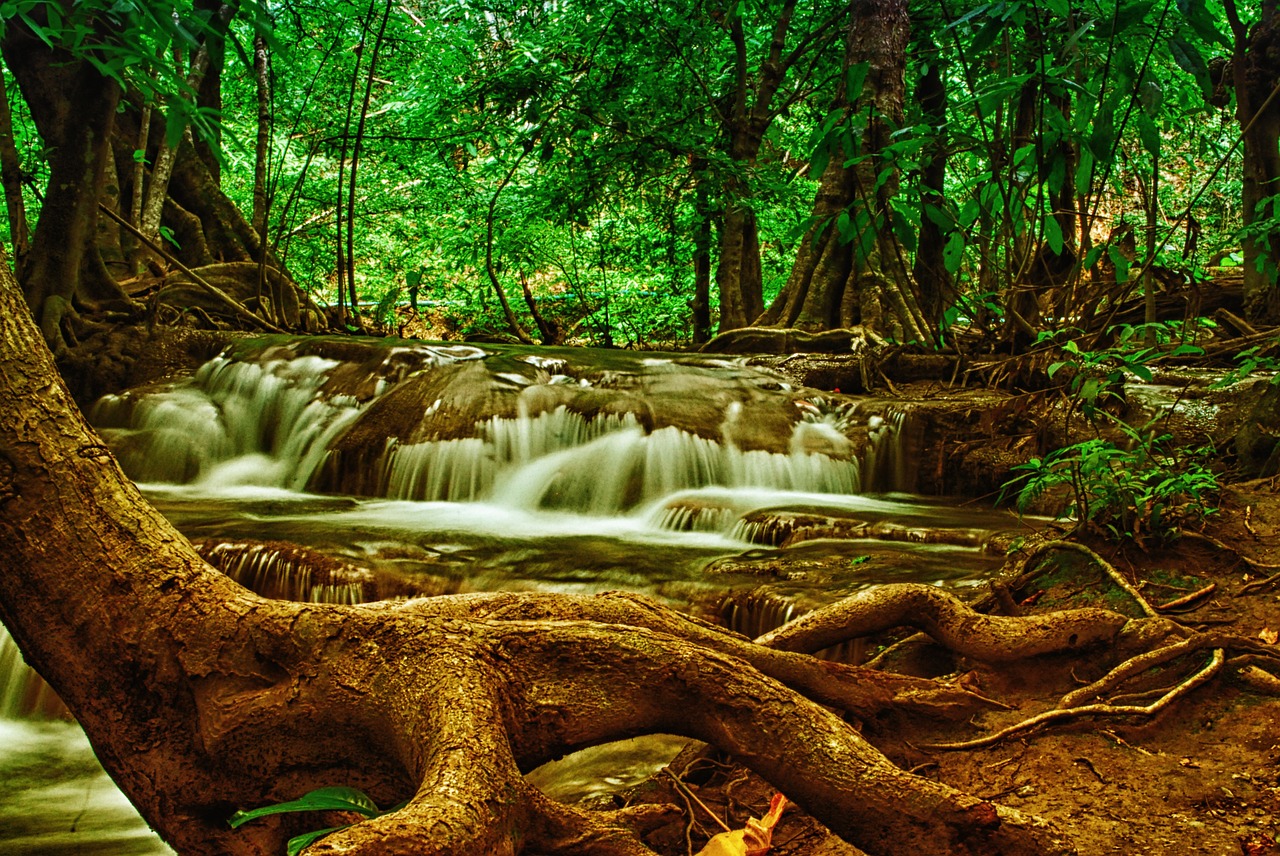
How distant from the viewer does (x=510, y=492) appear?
7066mm

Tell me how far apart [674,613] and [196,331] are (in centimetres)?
872

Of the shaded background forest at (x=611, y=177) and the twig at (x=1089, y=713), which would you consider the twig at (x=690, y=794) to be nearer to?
the twig at (x=1089, y=713)

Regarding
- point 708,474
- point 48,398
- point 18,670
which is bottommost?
point 18,670

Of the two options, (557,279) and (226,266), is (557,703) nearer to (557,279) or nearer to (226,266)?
(226,266)

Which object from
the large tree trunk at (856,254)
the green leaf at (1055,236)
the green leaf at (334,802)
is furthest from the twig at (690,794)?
the large tree trunk at (856,254)

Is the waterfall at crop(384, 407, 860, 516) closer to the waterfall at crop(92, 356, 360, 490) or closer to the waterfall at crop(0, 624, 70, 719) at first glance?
the waterfall at crop(92, 356, 360, 490)

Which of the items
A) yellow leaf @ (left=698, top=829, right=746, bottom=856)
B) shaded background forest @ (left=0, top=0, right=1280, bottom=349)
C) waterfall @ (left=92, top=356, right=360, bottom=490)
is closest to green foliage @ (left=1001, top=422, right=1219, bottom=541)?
shaded background forest @ (left=0, top=0, right=1280, bottom=349)

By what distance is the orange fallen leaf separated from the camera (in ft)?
6.45

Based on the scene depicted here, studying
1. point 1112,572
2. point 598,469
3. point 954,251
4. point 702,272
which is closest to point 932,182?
point 702,272

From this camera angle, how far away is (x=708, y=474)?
7152 millimetres

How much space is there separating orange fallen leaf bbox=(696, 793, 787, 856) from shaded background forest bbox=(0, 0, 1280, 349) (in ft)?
6.97

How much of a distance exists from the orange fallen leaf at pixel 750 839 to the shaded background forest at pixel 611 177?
2126mm

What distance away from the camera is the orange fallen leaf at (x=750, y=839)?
1.97 metres

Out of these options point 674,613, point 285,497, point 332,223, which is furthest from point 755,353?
point 332,223
